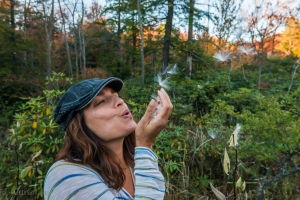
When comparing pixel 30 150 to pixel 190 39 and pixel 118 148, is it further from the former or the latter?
pixel 190 39

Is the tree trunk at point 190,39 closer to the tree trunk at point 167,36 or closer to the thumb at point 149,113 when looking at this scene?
Result: the tree trunk at point 167,36

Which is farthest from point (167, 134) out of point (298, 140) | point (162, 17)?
point (162, 17)

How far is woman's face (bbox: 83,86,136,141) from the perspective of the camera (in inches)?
47.0

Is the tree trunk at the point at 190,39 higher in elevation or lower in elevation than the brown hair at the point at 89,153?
higher

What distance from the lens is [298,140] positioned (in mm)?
2330

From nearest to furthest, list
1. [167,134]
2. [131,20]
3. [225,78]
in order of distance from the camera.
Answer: [167,134] → [225,78] → [131,20]

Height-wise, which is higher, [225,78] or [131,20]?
[131,20]

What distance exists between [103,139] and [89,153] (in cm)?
11

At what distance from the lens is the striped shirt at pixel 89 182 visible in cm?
92

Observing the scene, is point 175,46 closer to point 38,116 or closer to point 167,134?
point 167,134

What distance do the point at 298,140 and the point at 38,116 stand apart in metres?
2.90

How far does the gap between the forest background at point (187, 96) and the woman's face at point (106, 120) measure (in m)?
0.50

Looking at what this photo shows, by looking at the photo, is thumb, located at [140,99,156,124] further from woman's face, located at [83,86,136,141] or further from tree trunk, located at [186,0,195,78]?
tree trunk, located at [186,0,195,78]

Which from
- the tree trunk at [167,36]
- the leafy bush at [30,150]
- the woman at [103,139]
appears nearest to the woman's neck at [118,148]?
the woman at [103,139]
